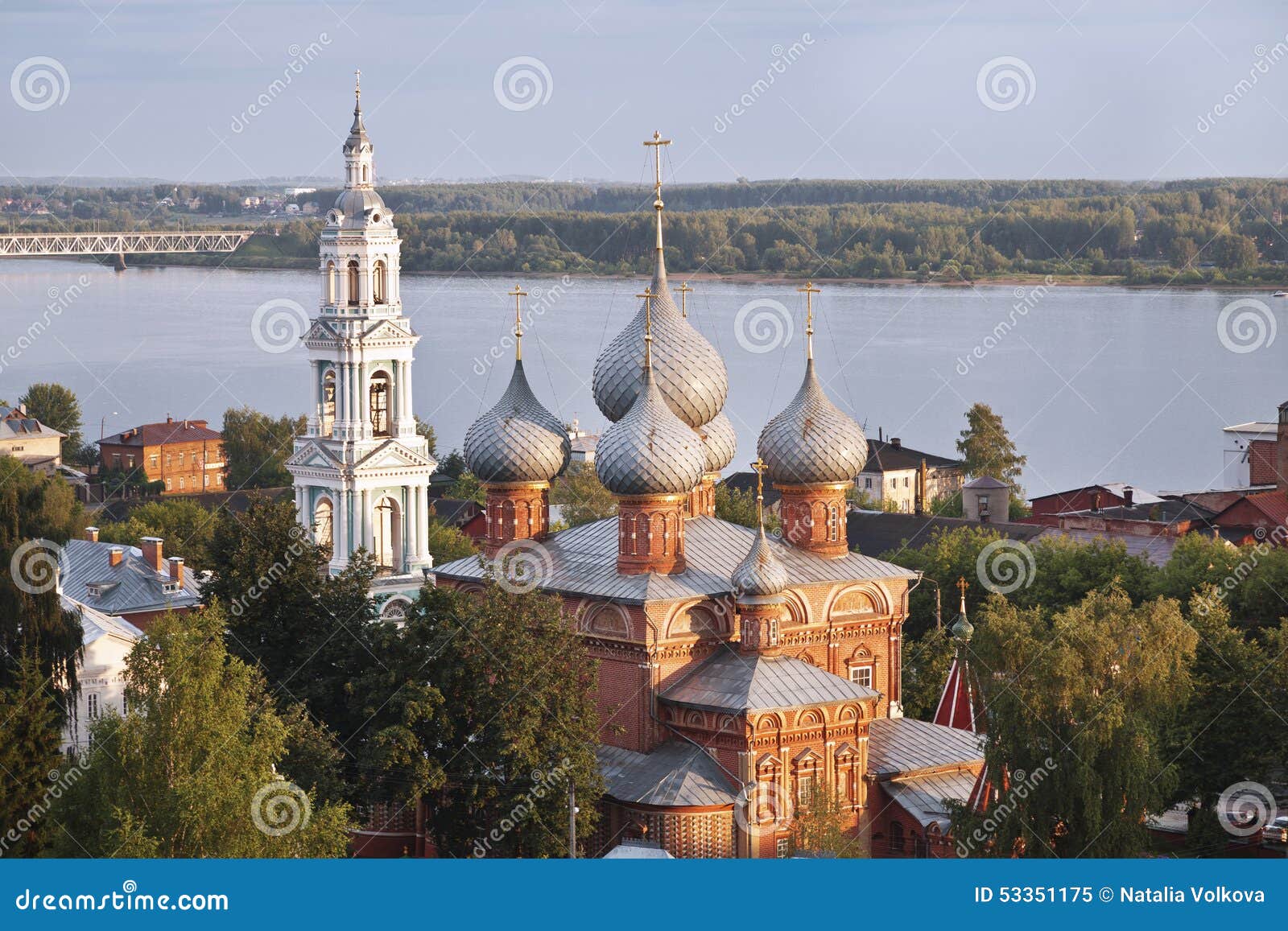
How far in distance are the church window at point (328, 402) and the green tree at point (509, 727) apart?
14.8 metres

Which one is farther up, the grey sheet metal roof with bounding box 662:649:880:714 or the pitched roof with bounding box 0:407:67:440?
the pitched roof with bounding box 0:407:67:440

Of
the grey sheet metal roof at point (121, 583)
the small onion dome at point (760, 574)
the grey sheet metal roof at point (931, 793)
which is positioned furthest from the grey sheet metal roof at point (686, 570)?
the grey sheet metal roof at point (121, 583)

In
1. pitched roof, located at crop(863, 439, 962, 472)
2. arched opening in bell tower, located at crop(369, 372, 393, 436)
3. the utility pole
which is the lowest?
the utility pole

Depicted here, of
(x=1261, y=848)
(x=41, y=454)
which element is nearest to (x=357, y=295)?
(x=1261, y=848)

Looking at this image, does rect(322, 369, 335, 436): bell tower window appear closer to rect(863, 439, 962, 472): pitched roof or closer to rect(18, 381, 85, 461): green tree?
rect(863, 439, 962, 472): pitched roof

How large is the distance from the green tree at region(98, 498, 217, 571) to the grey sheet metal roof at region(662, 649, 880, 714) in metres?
15.0

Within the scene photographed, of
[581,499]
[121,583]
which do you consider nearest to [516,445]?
[121,583]

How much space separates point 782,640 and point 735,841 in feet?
6.53

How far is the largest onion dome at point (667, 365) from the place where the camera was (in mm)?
19562

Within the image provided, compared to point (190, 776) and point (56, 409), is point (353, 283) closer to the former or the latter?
point (190, 776)

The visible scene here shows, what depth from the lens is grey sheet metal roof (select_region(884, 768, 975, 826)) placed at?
696 inches

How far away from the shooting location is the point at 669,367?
1955 centimetres

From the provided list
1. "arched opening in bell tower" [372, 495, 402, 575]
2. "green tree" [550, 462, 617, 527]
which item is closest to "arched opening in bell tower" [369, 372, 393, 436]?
"arched opening in bell tower" [372, 495, 402, 575]

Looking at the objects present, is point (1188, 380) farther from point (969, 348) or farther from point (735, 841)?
point (735, 841)
